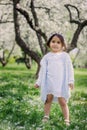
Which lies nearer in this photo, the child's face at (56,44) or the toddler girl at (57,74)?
the toddler girl at (57,74)

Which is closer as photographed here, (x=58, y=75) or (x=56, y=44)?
(x=58, y=75)

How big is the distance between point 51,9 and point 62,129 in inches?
953

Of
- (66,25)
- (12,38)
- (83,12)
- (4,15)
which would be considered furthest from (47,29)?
(12,38)

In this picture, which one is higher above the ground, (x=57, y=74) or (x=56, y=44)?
(x=56, y=44)

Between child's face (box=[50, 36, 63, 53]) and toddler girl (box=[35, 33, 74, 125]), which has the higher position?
child's face (box=[50, 36, 63, 53])

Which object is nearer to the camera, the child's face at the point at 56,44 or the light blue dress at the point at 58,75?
the light blue dress at the point at 58,75

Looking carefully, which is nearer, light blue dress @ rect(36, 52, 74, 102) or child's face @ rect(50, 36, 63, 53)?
light blue dress @ rect(36, 52, 74, 102)

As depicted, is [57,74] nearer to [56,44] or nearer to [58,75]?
[58,75]

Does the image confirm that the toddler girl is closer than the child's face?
Yes

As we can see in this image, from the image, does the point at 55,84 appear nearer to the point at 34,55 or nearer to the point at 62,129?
the point at 62,129

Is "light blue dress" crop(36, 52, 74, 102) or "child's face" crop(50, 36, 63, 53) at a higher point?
"child's face" crop(50, 36, 63, 53)

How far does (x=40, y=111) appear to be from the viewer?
1018cm

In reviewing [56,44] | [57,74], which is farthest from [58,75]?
[56,44]

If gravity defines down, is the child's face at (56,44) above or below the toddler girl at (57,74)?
above
